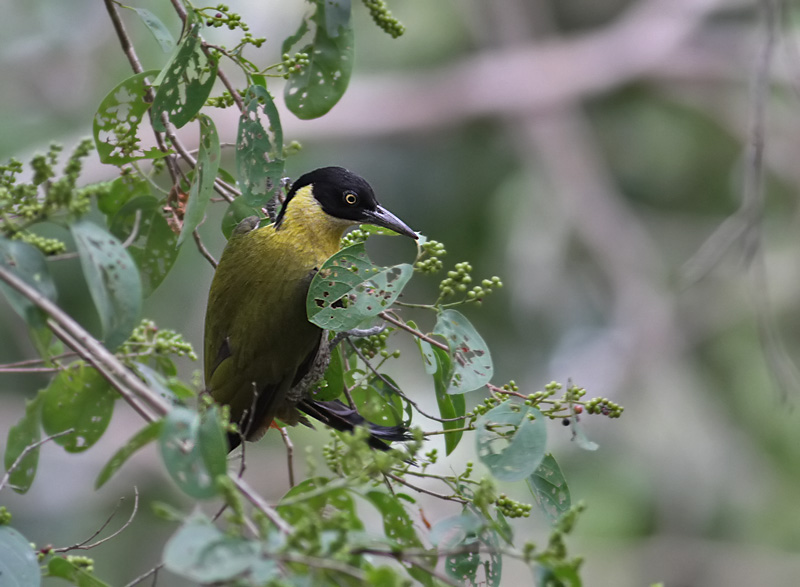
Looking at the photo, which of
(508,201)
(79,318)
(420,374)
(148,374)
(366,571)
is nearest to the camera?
(366,571)

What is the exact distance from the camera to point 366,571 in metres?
1.18

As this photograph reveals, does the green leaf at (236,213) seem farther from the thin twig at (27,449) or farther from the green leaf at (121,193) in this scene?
the thin twig at (27,449)

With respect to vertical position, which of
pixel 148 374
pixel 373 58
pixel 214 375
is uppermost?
pixel 373 58

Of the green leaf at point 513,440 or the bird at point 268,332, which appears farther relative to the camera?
the bird at point 268,332

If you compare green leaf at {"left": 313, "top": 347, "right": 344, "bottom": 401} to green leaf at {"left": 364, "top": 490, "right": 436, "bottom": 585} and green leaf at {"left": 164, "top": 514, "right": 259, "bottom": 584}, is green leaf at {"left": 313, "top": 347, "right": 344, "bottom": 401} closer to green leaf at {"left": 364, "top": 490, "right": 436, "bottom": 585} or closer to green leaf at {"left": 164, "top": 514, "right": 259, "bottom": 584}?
green leaf at {"left": 364, "top": 490, "right": 436, "bottom": 585}

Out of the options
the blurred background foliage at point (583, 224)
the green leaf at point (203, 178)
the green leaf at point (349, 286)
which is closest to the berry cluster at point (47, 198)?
the green leaf at point (203, 178)

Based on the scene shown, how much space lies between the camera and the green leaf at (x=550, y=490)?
71.1 inches

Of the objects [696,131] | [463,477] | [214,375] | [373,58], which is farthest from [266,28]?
[463,477]

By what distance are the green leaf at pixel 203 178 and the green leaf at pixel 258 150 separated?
0.07 m

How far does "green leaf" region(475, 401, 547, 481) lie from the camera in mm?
1531

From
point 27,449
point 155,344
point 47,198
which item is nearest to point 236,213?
point 155,344

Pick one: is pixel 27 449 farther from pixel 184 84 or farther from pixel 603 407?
pixel 603 407

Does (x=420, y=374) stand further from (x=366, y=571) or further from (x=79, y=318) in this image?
(x=366, y=571)

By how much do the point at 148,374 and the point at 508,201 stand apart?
910cm
